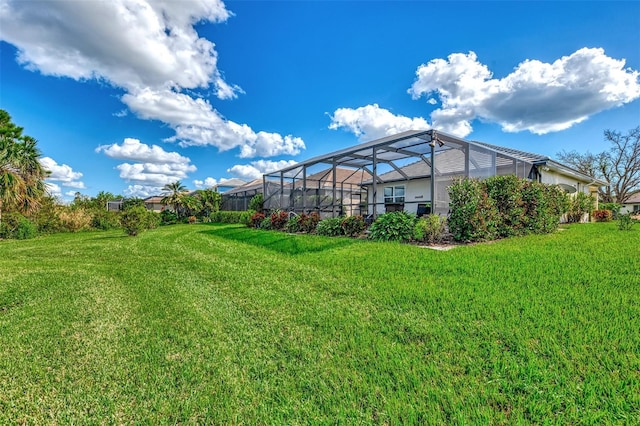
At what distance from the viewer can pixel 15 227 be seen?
12.8 meters

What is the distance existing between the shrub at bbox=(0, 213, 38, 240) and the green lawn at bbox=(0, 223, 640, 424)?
465 inches

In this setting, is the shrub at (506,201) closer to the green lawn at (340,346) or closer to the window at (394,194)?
the green lawn at (340,346)

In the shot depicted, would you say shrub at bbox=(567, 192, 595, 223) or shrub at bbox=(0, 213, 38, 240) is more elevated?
shrub at bbox=(567, 192, 595, 223)

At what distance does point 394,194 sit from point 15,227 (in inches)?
764

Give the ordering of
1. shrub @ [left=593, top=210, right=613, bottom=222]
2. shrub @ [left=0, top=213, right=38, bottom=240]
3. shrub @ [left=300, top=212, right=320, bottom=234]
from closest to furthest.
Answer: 1. shrub @ [left=300, top=212, right=320, bottom=234]
2. shrub @ [left=0, top=213, right=38, bottom=240]
3. shrub @ [left=593, top=210, right=613, bottom=222]

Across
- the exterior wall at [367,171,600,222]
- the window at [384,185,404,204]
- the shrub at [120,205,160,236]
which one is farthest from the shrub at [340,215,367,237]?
the shrub at [120,205,160,236]

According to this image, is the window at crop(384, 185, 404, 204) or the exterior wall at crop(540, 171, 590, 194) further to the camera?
the window at crop(384, 185, 404, 204)

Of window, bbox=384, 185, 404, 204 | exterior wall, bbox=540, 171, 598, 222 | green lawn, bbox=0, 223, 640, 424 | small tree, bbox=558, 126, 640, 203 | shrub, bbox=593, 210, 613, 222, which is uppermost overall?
small tree, bbox=558, 126, 640, 203

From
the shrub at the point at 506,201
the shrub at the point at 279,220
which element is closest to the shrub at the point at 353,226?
the shrub at the point at 506,201

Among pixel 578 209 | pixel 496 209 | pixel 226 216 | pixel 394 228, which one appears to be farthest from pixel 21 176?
pixel 578 209

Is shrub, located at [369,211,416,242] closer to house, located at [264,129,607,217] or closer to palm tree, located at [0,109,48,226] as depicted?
house, located at [264,129,607,217]

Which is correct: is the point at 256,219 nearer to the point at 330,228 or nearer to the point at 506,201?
the point at 330,228

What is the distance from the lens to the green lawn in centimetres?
170

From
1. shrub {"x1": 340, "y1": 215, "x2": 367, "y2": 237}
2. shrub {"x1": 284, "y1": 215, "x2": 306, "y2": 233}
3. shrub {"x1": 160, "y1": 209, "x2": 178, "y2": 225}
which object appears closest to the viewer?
shrub {"x1": 340, "y1": 215, "x2": 367, "y2": 237}
